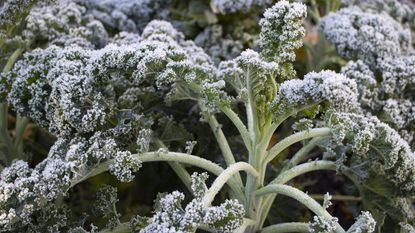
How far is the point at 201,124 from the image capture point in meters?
2.07

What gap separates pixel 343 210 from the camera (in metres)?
2.46

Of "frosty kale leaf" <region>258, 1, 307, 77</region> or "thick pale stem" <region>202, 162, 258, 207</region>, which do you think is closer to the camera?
"thick pale stem" <region>202, 162, 258, 207</region>

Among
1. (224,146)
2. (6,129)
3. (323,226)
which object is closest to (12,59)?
(6,129)

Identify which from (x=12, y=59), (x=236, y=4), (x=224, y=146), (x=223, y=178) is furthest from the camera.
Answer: (x=236, y=4)

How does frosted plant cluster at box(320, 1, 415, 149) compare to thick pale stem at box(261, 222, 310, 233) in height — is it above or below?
above

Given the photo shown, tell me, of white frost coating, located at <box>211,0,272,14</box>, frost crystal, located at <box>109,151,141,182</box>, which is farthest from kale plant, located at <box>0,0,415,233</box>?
white frost coating, located at <box>211,0,272,14</box>

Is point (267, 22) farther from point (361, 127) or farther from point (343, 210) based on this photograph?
point (343, 210)

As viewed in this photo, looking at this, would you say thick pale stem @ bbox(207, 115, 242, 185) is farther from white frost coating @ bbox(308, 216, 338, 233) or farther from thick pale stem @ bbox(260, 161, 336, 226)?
white frost coating @ bbox(308, 216, 338, 233)

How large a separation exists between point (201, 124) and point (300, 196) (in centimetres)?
64

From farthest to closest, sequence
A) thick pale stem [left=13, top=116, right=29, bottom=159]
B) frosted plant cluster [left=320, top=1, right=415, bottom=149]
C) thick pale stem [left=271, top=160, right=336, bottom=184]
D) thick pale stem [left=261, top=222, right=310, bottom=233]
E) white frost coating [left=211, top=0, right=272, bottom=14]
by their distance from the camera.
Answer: white frost coating [left=211, top=0, right=272, bottom=14]
thick pale stem [left=13, top=116, right=29, bottom=159]
frosted plant cluster [left=320, top=1, right=415, bottom=149]
thick pale stem [left=271, top=160, right=336, bottom=184]
thick pale stem [left=261, top=222, right=310, bottom=233]

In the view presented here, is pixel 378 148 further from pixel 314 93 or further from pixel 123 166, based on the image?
pixel 123 166

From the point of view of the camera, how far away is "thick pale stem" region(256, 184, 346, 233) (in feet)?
4.69

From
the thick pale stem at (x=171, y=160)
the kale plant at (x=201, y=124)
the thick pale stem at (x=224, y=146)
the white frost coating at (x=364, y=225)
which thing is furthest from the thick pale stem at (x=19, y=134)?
the white frost coating at (x=364, y=225)

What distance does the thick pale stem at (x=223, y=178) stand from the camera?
1.36 m
